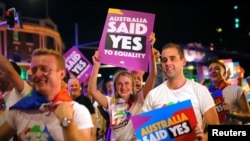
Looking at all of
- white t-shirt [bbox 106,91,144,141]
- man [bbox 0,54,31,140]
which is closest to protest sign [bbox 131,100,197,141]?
white t-shirt [bbox 106,91,144,141]

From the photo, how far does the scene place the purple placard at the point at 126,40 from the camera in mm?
6086

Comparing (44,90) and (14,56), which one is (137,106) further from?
(14,56)

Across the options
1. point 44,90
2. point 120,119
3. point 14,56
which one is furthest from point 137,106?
point 14,56

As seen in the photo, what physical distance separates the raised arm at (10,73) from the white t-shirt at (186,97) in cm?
147

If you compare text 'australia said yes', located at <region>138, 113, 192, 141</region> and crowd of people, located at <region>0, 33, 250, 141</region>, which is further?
text 'australia said yes', located at <region>138, 113, 192, 141</region>

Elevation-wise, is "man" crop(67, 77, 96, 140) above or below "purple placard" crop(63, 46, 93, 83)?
below

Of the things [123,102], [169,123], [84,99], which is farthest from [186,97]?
[84,99]

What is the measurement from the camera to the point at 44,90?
10.8 ft

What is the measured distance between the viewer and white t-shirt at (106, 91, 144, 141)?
5.15 m

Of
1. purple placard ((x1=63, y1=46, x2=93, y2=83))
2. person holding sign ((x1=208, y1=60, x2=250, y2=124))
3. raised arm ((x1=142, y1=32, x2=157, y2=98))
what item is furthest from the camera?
purple placard ((x1=63, y1=46, x2=93, y2=83))

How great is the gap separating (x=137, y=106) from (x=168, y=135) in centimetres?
138

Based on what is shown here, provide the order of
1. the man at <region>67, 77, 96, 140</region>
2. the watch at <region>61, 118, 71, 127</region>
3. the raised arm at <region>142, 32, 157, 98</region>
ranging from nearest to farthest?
the watch at <region>61, 118, 71, 127</region> → the raised arm at <region>142, 32, 157, 98</region> → the man at <region>67, 77, 96, 140</region>

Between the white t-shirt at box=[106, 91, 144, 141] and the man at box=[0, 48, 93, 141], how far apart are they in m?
1.87

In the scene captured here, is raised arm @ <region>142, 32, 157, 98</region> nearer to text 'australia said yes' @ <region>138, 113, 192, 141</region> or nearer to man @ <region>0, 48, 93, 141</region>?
text 'australia said yes' @ <region>138, 113, 192, 141</region>
